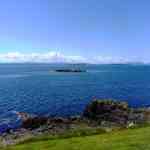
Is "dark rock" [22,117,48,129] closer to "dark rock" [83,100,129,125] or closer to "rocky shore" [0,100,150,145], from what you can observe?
"rocky shore" [0,100,150,145]

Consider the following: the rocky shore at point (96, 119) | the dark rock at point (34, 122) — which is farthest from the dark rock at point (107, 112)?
the dark rock at point (34, 122)

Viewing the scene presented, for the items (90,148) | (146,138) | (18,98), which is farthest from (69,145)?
(18,98)

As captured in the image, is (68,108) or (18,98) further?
(18,98)

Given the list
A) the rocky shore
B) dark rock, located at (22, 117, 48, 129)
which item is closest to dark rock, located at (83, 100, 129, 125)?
the rocky shore

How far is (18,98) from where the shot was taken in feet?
216

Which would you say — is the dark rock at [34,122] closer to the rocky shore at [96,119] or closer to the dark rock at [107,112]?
the rocky shore at [96,119]

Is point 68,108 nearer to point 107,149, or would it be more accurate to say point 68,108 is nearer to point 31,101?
point 31,101

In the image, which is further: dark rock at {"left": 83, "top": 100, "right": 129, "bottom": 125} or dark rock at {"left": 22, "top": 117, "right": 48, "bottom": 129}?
dark rock at {"left": 22, "top": 117, "right": 48, "bottom": 129}

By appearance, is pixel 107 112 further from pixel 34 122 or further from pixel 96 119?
pixel 34 122

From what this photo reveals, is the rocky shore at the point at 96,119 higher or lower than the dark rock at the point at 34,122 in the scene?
higher

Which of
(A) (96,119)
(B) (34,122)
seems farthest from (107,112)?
(B) (34,122)

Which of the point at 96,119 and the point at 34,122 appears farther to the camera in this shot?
the point at 34,122

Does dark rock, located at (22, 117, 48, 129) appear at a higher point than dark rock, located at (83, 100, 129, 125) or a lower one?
lower

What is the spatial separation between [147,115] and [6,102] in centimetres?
3704
